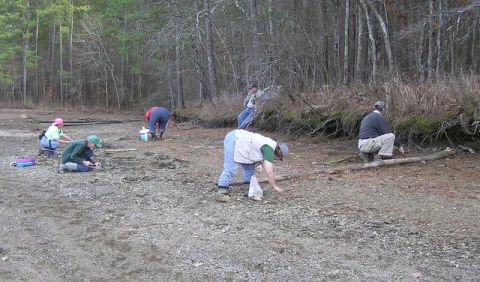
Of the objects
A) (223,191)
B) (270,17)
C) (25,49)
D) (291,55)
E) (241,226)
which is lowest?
(241,226)

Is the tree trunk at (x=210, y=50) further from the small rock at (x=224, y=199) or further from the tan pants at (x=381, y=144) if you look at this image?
the small rock at (x=224, y=199)

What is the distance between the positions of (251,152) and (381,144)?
12.7ft

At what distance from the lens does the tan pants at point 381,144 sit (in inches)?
424

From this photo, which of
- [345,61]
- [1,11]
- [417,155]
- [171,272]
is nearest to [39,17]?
[1,11]

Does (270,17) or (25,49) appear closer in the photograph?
(270,17)

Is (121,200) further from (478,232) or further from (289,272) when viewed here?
(478,232)

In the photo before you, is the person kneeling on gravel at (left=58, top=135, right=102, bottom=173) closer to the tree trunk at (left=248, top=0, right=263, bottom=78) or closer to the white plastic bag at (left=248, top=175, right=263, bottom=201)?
the white plastic bag at (left=248, top=175, right=263, bottom=201)

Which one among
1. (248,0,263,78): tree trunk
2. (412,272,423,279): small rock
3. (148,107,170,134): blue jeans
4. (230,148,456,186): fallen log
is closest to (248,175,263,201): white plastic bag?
(230,148,456,186): fallen log

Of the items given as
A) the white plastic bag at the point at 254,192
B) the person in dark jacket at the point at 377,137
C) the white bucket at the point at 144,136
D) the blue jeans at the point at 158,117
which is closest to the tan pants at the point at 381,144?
the person in dark jacket at the point at 377,137

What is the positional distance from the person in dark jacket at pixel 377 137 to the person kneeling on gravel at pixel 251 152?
3.36 metres

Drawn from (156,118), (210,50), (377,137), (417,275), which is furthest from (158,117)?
(417,275)

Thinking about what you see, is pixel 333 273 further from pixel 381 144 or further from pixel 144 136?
pixel 144 136

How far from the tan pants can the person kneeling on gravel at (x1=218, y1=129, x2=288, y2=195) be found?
11.0 feet

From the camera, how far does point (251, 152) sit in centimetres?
816
